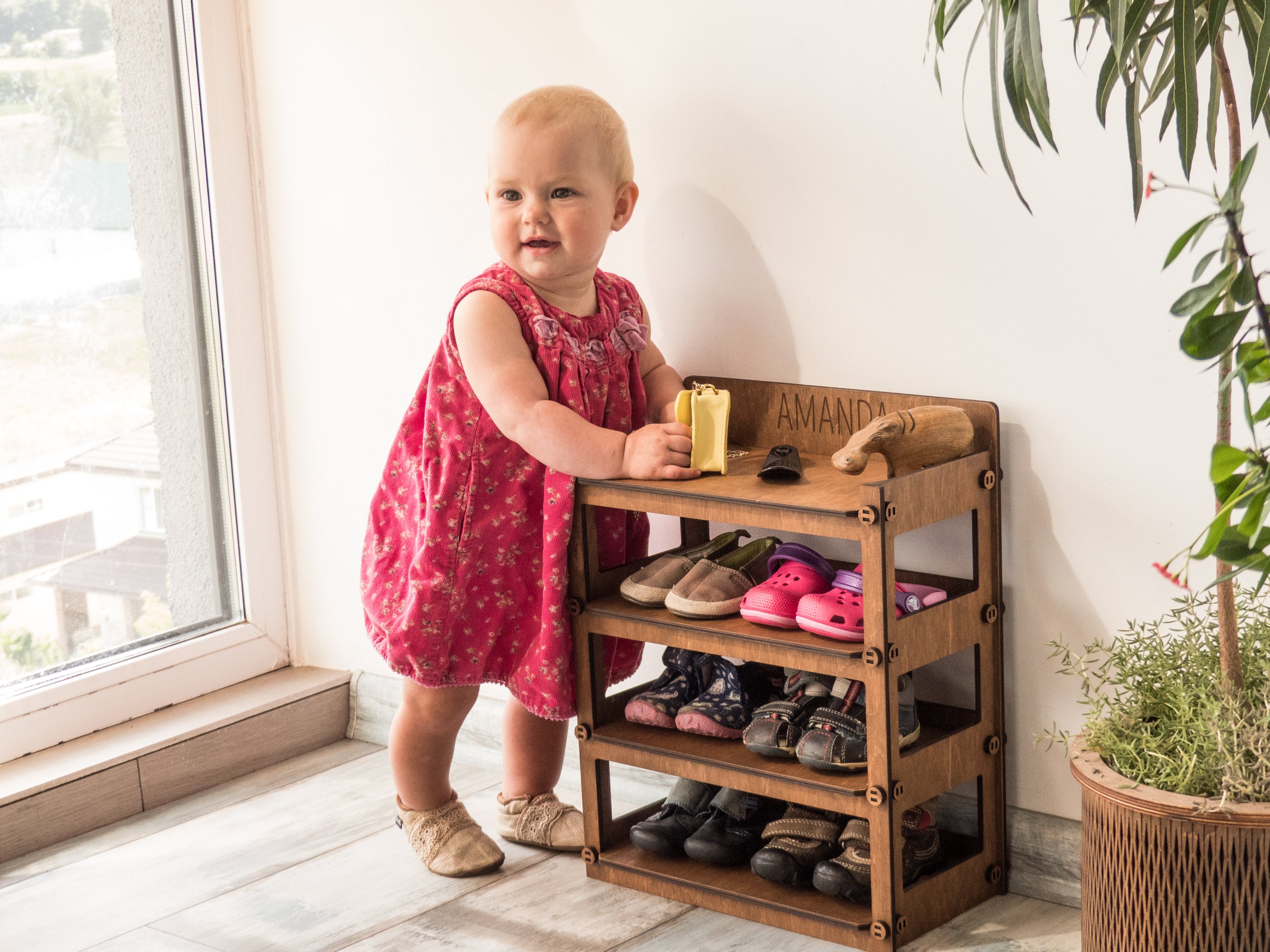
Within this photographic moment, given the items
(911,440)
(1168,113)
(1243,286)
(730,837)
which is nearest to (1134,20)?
(1168,113)

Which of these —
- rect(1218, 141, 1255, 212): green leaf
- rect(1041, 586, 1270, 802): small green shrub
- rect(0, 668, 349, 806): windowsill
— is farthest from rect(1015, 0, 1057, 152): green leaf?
rect(0, 668, 349, 806): windowsill

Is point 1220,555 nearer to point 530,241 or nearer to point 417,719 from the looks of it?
point 530,241

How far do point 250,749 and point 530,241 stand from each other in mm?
1020

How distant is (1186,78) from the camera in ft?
3.53

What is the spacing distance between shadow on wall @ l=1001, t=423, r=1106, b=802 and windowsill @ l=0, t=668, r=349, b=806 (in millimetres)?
1160

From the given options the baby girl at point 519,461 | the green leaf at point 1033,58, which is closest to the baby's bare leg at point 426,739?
the baby girl at point 519,461

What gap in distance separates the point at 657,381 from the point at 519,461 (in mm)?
213

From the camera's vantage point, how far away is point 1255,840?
1227mm

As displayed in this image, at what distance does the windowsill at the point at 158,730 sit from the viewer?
1966 mm

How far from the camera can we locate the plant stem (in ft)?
3.88

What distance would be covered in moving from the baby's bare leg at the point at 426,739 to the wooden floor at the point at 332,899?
0.32ft

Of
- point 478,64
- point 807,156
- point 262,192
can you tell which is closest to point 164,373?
point 262,192

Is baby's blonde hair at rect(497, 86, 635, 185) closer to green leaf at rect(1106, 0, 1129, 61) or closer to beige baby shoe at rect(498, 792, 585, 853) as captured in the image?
green leaf at rect(1106, 0, 1129, 61)

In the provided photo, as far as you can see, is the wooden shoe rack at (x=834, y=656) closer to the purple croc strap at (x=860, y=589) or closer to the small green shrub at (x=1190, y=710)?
the purple croc strap at (x=860, y=589)
